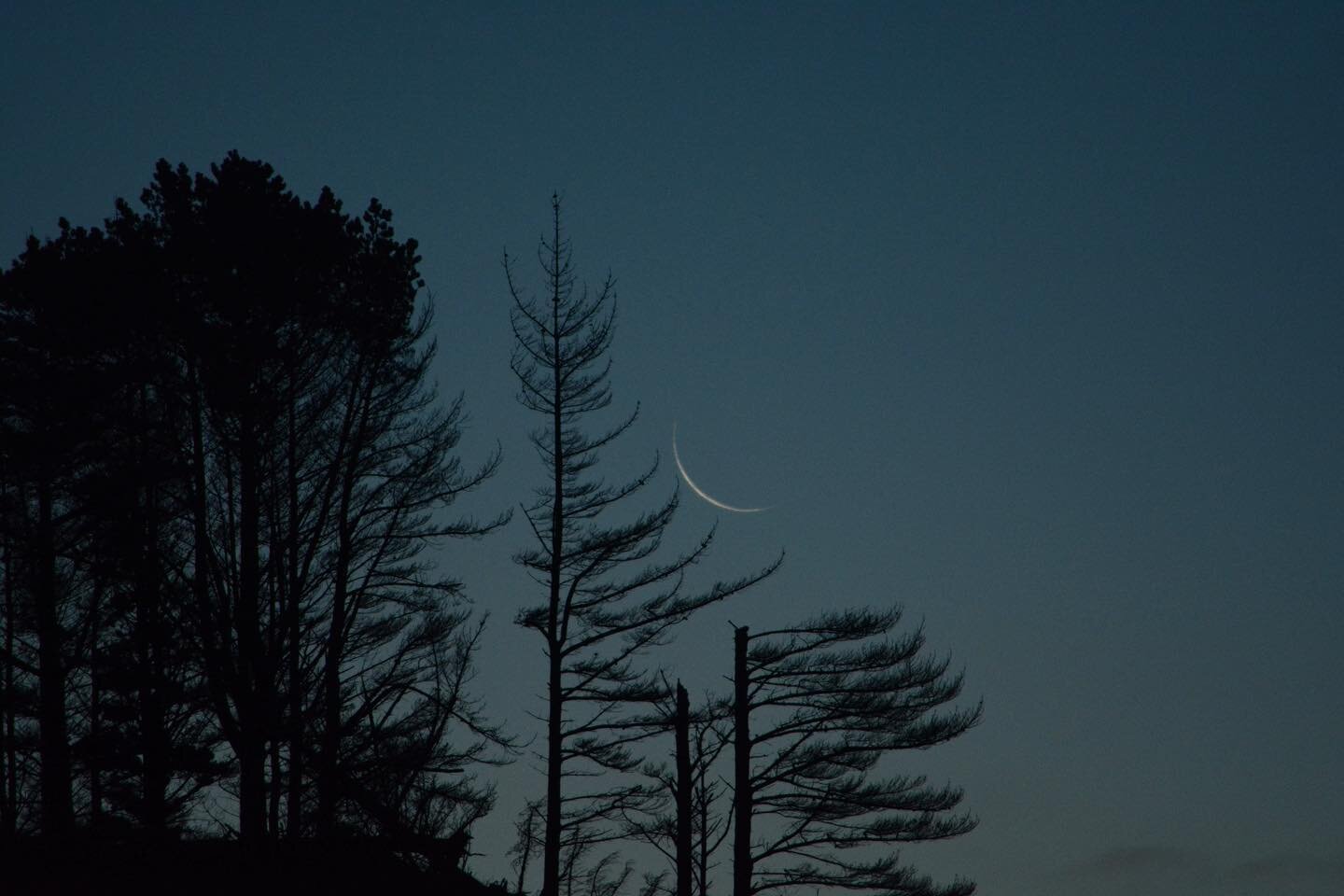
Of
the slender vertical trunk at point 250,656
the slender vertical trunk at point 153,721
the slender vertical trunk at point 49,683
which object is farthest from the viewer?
the slender vertical trunk at point 49,683

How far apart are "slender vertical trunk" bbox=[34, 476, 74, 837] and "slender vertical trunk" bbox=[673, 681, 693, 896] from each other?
404 inches

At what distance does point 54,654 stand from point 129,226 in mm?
8919

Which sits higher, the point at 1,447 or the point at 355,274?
the point at 355,274

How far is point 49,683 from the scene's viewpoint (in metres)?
21.4

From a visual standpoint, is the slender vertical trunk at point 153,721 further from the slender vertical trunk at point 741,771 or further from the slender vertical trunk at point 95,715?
the slender vertical trunk at point 741,771

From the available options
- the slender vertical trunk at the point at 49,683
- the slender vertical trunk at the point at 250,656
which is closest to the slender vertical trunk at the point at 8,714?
the slender vertical trunk at the point at 49,683

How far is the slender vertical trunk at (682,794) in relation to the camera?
23.2 metres

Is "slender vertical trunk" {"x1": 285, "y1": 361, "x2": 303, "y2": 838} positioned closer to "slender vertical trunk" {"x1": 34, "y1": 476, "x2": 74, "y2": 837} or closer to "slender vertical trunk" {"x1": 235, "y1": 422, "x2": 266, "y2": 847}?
"slender vertical trunk" {"x1": 235, "y1": 422, "x2": 266, "y2": 847}

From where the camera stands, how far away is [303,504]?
16328mm

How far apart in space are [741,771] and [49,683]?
12.5 metres

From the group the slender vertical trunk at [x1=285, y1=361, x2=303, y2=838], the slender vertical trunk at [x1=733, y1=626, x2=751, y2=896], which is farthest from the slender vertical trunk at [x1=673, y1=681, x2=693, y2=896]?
the slender vertical trunk at [x1=285, y1=361, x2=303, y2=838]

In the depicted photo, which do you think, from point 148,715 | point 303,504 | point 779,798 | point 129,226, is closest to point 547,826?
point 779,798

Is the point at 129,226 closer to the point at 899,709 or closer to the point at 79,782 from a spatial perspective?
the point at 79,782

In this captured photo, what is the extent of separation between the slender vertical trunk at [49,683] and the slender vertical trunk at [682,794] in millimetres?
10265
